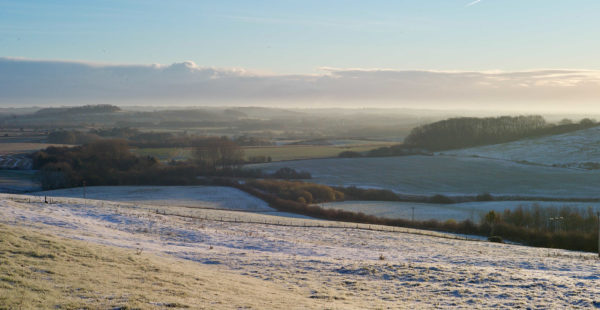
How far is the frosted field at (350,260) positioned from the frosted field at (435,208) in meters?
14.0

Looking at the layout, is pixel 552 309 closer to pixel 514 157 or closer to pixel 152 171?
pixel 152 171

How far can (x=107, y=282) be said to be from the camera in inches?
580

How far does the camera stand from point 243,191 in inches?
2530

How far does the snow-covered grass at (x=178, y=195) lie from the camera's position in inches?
2141

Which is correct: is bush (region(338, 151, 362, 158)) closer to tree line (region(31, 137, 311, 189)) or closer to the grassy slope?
tree line (region(31, 137, 311, 189))

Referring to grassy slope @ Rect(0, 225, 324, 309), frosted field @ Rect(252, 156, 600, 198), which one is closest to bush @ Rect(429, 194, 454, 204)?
frosted field @ Rect(252, 156, 600, 198)

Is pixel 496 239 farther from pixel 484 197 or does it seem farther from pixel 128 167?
pixel 128 167

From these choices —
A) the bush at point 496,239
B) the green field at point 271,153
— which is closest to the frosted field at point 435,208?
the bush at point 496,239

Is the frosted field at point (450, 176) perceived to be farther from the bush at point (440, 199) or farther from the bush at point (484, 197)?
the bush at point (440, 199)

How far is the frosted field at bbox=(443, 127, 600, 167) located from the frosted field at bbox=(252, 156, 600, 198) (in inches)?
305

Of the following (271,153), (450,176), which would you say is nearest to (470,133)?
(450,176)

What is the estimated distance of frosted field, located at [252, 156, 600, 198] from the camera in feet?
220

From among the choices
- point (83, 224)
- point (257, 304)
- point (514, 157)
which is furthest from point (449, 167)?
point (257, 304)

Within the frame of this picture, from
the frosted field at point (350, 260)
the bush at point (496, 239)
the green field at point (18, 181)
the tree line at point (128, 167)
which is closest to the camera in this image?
the frosted field at point (350, 260)
